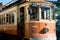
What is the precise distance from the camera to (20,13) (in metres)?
13.9

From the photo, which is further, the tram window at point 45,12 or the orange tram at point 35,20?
the tram window at point 45,12

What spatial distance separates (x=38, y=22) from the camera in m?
13.2

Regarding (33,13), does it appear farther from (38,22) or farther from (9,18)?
(9,18)

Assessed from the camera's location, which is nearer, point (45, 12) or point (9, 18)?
point (45, 12)

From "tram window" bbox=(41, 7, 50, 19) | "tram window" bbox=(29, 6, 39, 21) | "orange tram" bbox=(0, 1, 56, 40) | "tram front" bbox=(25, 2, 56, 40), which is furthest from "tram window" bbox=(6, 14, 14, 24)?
"tram window" bbox=(41, 7, 50, 19)

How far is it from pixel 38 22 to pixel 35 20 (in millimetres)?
239

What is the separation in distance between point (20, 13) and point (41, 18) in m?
1.61

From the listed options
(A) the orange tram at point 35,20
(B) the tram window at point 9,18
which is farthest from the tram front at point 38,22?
(B) the tram window at point 9,18

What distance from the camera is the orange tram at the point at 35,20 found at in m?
13.2

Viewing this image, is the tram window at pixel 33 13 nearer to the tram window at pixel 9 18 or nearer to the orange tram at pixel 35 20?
the orange tram at pixel 35 20

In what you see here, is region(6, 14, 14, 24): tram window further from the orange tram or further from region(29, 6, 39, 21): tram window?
region(29, 6, 39, 21): tram window

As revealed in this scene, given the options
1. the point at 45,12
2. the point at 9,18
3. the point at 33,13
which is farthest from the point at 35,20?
the point at 9,18

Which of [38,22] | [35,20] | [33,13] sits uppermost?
[33,13]

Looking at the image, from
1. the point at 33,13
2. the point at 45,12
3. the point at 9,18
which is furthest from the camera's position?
the point at 9,18
